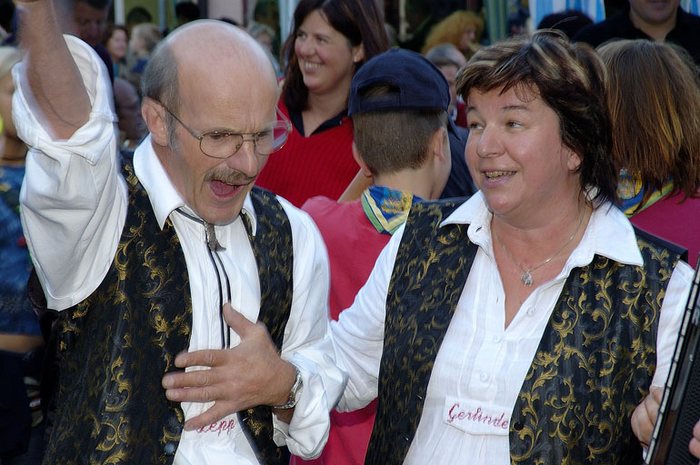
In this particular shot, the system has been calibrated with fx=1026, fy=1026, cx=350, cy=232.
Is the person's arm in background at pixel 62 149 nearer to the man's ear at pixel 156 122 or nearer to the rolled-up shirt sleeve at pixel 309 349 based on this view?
the man's ear at pixel 156 122

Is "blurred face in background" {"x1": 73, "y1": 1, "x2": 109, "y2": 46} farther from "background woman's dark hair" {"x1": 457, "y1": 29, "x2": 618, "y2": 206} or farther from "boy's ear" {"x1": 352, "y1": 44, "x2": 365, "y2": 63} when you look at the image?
"background woman's dark hair" {"x1": 457, "y1": 29, "x2": 618, "y2": 206}

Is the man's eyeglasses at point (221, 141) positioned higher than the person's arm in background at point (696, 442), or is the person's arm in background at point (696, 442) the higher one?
the man's eyeglasses at point (221, 141)

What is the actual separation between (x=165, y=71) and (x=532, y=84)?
1.02 metres

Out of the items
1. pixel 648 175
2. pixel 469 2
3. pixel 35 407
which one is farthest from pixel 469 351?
pixel 469 2

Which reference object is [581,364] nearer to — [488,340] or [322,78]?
[488,340]

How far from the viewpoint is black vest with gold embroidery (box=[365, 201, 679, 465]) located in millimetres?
2709

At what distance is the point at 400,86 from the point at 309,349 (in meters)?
1.30

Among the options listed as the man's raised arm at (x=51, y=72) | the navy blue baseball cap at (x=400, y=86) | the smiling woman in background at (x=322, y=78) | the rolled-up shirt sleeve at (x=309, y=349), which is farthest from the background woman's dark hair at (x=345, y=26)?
the man's raised arm at (x=51, y=72)

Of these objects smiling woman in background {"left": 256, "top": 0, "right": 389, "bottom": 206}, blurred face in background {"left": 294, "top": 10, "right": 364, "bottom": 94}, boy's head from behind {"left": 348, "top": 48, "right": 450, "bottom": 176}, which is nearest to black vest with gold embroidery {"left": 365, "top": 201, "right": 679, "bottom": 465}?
boy's head from behind {"left": 348, "top": 48, "right": 450, "bottom": 176}

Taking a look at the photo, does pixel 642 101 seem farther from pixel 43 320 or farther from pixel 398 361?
pixel 43 320

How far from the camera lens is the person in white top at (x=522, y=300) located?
272 centimetres

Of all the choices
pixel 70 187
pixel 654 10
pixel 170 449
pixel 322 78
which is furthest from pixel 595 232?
pixel 654 10

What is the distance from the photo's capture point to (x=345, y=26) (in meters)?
5.14

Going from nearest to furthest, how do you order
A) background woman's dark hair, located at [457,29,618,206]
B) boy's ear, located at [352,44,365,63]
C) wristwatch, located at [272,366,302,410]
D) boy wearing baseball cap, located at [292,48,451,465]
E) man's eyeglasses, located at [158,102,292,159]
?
man's eyeglasses, located at [158,102,292,159]
wristwatch, located at [272,366,302,410]
background woman's dark hair, located at [457,29,618,206]
boy wearing baseball cap, located at [292,48,451,465]
boy's ear, located at [352,44,365,63]
